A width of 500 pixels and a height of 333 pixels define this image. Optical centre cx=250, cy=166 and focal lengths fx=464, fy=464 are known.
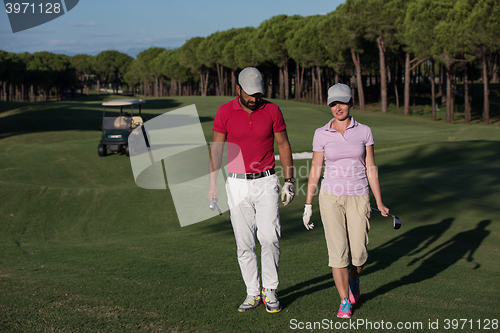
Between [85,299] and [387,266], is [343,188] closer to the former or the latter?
[387,266]

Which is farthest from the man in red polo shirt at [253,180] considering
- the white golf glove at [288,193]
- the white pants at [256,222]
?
the white golf glove at [288,193]

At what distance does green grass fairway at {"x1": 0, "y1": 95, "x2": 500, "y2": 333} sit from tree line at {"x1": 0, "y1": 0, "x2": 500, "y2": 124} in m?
24.8

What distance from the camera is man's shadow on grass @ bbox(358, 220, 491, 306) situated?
17.4 ft

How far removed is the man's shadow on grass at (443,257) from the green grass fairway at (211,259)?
26mm

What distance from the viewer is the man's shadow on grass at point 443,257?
208 inches

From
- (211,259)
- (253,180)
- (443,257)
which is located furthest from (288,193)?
(443,257)

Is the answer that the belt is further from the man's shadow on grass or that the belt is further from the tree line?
the tree line

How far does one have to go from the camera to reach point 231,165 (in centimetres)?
468

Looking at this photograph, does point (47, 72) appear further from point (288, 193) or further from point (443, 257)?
point (288, 193)

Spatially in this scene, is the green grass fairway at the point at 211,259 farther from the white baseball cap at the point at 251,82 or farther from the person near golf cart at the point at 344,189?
the white baseball cap at the point at 251,82

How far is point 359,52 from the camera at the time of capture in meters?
51.4

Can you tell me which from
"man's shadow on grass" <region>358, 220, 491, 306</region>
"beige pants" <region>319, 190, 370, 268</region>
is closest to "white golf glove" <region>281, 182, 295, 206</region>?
"beige pants" <region>319, 190, 370, 268</region>

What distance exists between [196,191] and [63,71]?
10237cm

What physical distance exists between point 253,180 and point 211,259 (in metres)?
2.54
